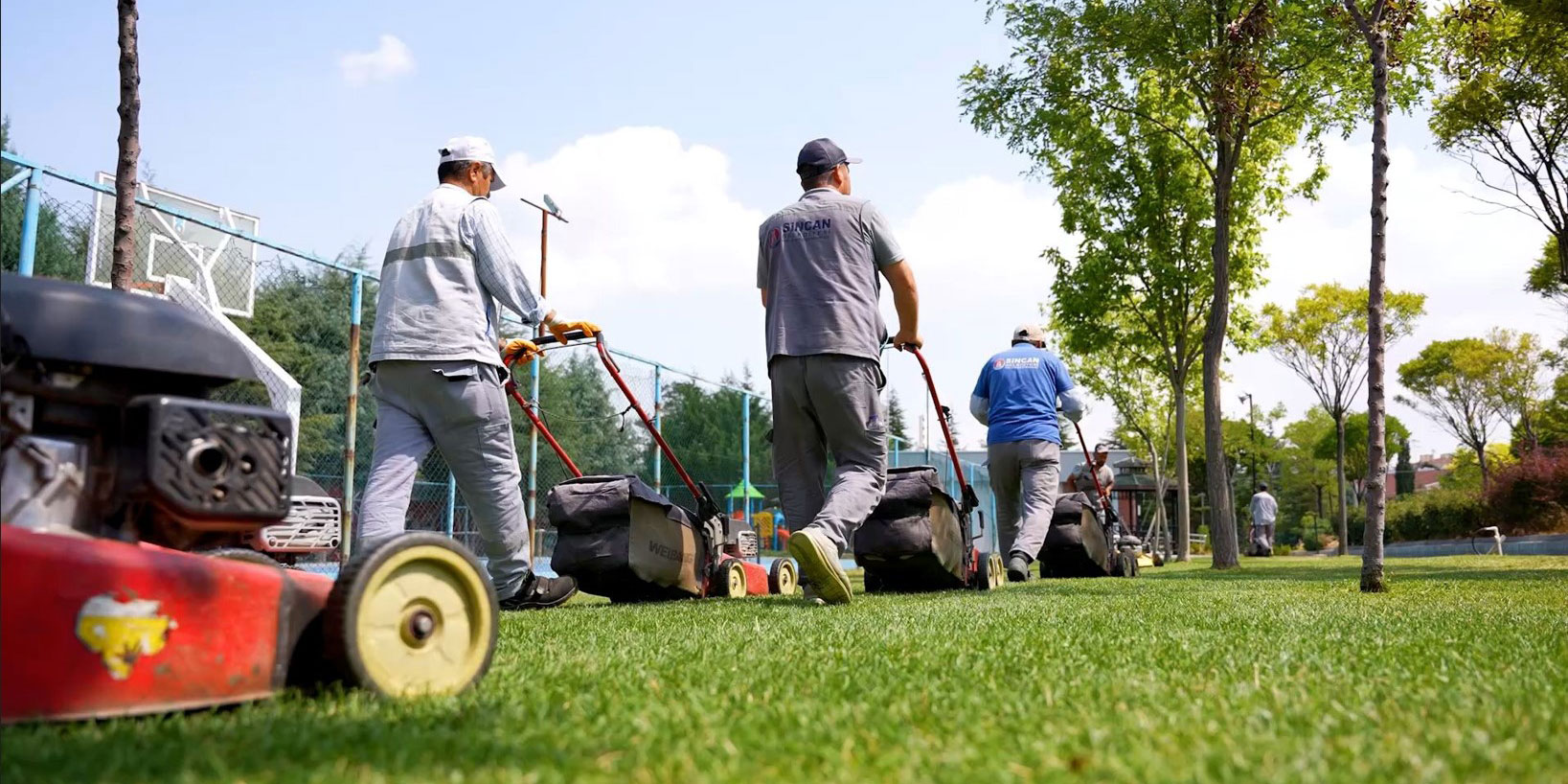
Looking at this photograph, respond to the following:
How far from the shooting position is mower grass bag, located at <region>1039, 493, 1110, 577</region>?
11.1 m

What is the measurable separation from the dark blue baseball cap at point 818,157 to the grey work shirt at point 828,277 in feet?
0.77

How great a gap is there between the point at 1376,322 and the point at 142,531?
25.6 ft

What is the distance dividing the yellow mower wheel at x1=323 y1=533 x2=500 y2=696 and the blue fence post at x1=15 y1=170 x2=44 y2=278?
5.14 meters

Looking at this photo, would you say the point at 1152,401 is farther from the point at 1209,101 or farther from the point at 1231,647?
the point at 1231,647

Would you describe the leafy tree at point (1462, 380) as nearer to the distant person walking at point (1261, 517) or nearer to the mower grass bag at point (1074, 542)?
the distant person walking at point (1261, 517)

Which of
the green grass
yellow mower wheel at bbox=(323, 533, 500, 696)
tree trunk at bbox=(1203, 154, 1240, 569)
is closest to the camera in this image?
the green grass

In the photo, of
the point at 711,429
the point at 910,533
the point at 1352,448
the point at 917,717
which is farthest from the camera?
the point at 1352,448

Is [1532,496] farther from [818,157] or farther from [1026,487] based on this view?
[818,157]

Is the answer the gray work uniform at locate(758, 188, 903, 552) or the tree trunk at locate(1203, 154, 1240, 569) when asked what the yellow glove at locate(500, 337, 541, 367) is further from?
the tree trunk at locate(1203, 154, 1240, 569)

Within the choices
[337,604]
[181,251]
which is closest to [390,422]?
[337,604]

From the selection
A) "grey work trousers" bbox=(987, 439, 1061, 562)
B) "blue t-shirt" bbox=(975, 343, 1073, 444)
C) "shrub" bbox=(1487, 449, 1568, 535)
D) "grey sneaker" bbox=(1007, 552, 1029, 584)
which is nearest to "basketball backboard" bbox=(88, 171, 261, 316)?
"blue t-shirt" bbox=(975, 343, 1073, 444)

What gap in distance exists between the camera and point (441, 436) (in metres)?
5.01

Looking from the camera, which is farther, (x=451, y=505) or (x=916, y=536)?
(x=451, y=505)

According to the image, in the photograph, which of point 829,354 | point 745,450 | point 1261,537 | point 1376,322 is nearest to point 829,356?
point 829,354
